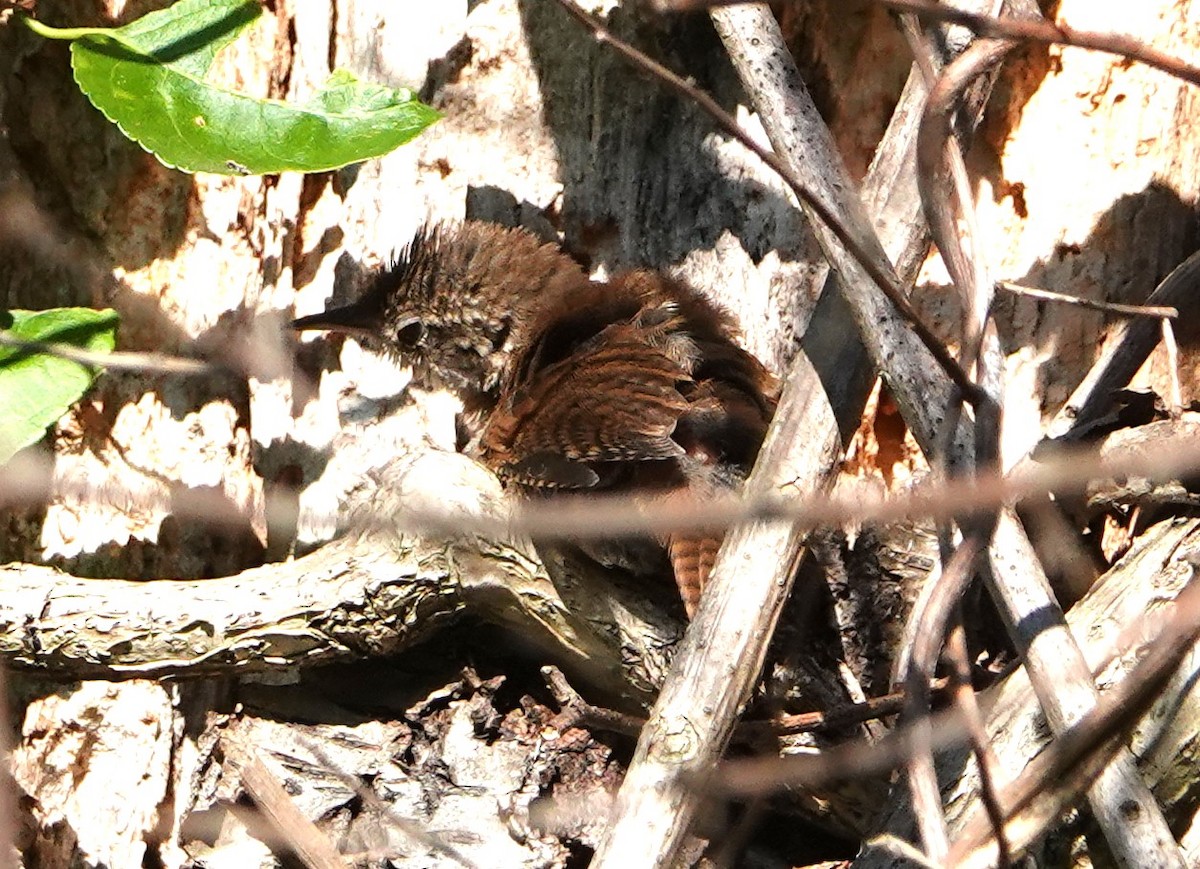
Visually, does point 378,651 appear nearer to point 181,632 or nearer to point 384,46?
point 181,632

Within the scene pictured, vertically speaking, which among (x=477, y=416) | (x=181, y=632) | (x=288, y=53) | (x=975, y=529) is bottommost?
(x=181, y=632)

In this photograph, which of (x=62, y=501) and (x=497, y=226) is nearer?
(x=62, y=501)

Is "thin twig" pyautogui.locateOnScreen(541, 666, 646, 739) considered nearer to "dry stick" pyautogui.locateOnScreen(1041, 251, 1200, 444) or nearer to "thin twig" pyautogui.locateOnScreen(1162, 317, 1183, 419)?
"dry stick" pyautogui.locateOnScreen(1041, 251, 1200, 444)

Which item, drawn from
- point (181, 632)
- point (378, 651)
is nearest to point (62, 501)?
point (181, 632)

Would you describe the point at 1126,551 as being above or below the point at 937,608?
above

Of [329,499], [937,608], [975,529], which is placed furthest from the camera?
[329,499]

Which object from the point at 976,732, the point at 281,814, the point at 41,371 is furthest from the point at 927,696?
the point at 41,371

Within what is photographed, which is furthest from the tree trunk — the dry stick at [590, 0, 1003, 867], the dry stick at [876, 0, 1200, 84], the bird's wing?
the dry stick at [876, 0, 1200, 84]
